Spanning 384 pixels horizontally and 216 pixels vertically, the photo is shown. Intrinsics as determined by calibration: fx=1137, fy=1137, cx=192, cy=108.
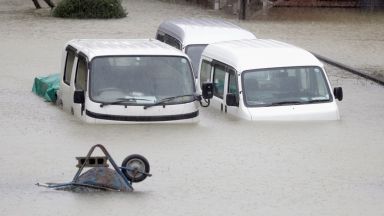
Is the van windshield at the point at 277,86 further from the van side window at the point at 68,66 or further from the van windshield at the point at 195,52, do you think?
the van windshield at the point at 195,52

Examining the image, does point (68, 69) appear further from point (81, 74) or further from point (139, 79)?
point (139, 79)

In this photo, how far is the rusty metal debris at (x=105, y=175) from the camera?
1180 centimetres

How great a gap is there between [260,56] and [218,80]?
105cm

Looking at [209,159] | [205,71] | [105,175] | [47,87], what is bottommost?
[47,87]

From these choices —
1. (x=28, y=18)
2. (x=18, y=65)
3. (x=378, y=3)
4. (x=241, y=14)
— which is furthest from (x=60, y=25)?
(x=378, y=3)

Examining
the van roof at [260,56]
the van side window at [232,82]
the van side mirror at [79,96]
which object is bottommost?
the van side window at [232,82]

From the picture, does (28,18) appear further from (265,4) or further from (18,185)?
(18,185)

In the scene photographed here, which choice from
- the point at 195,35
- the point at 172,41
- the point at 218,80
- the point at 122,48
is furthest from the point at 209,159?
the point at 172,41

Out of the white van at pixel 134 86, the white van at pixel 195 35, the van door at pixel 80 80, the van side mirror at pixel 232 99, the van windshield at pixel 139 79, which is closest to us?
the white van at pixel 134 86

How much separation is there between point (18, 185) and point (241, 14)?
84.3ft

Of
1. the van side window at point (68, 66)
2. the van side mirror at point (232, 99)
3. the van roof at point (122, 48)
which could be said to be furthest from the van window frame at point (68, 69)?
the van side mirror at point (232, 99)

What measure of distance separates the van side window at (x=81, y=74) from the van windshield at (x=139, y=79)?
0.27 m

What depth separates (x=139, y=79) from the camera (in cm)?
1695

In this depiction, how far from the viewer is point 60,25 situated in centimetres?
3619
